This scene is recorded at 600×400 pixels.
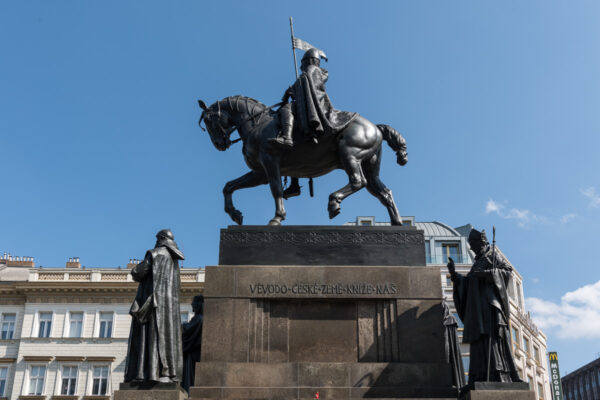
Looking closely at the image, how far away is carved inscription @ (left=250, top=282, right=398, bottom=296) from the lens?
1198cm

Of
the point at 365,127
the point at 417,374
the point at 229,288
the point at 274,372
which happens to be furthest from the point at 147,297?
the point at 365,127

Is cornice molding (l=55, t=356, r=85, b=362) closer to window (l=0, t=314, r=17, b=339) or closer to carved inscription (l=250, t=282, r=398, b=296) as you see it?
window (l=0, t=314, r=17, b=339)

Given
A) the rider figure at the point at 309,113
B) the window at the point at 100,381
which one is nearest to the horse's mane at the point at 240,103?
the rider figure at the point at 309,113

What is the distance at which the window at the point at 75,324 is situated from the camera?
5234cm

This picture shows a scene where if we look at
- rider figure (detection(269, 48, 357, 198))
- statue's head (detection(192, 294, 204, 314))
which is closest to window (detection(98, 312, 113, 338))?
statue's head (detection(192, 294, 204, 314))

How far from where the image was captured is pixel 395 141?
48.1ft

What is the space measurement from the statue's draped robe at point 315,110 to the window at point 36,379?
4415cm

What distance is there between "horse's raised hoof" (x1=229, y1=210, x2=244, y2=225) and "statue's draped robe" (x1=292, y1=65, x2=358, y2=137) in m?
2.26

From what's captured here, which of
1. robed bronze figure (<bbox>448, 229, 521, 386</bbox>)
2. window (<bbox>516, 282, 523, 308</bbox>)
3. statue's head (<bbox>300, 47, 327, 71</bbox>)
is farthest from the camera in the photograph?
window (<bbox>516, 282, 523, 308</bbox>)

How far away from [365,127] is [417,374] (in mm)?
5321

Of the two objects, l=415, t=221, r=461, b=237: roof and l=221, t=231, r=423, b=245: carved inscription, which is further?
l=415, t=221, r=461, b=237: roof

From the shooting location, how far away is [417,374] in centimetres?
1130

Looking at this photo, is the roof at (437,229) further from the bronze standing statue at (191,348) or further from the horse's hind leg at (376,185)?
the bronze standing statue at (191,348)

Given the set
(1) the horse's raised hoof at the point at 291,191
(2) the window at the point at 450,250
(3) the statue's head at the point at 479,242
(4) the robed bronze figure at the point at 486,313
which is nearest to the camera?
(4) the robed bronze figure at the point at 486,313
